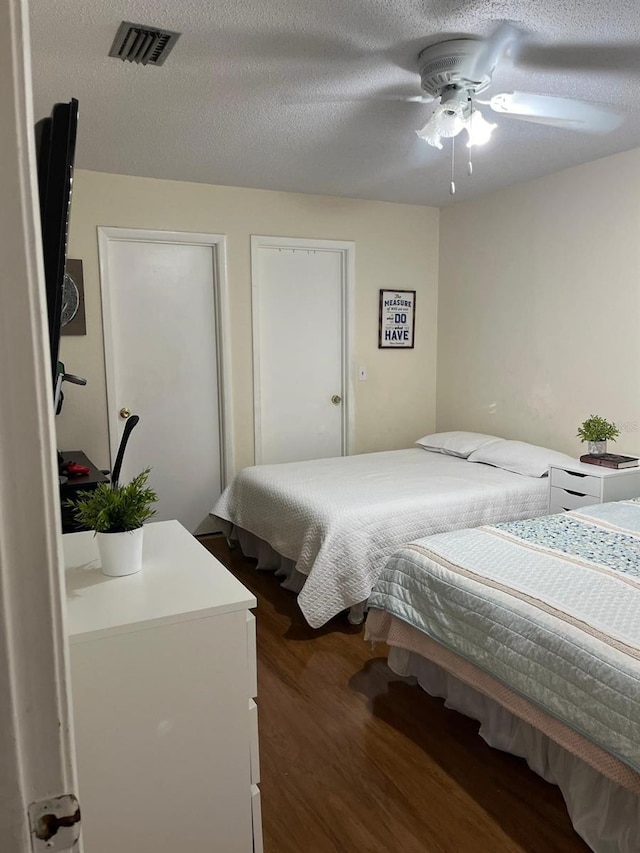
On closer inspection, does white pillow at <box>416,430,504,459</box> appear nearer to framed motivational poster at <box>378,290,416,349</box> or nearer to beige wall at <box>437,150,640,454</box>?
beige wall at <box>437,150,640,454</box>

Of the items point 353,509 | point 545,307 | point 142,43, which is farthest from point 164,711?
point 545,307

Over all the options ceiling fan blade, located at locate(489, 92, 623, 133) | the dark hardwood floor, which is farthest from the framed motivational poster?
the dark hardwood floor

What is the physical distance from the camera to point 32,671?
54 centimetres

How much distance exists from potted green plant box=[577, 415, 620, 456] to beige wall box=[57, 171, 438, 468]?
168 cm

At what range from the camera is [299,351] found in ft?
14.9

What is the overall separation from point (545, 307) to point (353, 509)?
1.98 metres

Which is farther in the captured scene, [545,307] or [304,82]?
[545,307]

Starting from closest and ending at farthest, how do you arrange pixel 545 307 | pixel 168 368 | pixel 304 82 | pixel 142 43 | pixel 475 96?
pixel 142 43
pixel 304 82
pixel 475 96
pixel 545 307
pixel 168 368

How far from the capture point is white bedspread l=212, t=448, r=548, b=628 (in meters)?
2.94

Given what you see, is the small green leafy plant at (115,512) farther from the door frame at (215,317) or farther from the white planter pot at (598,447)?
the white planter pot at (598,447)

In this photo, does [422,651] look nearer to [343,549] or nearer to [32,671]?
[343,549]

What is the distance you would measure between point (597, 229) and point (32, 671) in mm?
3878

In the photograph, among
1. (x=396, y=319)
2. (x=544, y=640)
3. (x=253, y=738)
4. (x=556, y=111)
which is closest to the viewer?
(x=253, y=738)

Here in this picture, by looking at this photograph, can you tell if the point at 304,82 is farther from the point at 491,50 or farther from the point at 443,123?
the point at 491,50
